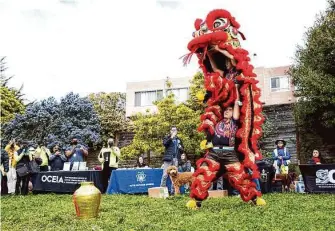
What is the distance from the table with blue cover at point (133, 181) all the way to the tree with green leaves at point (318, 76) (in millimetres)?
9913

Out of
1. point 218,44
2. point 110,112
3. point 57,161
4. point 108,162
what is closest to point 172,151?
point 108,162

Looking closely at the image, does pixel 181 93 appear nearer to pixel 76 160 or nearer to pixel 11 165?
pixel 76 160

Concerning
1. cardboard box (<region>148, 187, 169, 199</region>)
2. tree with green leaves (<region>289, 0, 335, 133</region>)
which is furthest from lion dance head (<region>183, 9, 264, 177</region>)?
tree with green leaves (<region>289, 0, 335, 133</region>)

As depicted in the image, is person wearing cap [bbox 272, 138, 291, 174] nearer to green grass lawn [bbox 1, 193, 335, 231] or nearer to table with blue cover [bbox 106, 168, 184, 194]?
table with blue cover [bbox 106, 168, 184, 194]

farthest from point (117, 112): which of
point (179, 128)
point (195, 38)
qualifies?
point (195, 38)

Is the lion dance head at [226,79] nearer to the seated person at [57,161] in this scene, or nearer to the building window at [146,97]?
the seated person at [57,161]

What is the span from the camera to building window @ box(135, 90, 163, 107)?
33062mm

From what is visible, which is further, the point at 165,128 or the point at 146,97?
the point at 146,97

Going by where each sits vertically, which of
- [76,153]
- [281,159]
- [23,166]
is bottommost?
[23,166]

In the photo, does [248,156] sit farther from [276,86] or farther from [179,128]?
[276,86]

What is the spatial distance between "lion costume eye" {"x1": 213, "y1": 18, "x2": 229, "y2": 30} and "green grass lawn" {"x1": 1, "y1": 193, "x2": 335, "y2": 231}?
335 centimetres

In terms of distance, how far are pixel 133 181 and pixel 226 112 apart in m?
5.49

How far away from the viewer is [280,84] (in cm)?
2870

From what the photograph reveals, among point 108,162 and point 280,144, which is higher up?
point 280,144
